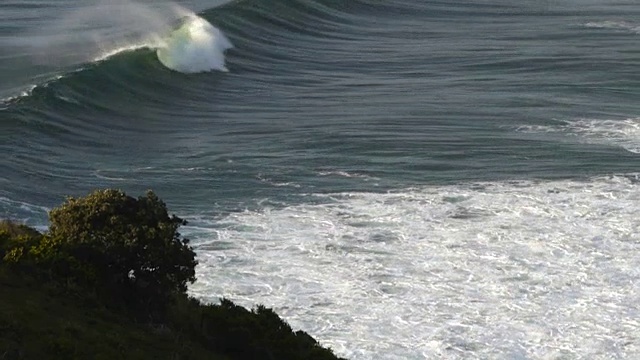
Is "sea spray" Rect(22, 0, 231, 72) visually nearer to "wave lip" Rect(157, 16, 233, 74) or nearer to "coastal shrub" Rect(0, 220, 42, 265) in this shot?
"wave lip" Rect(157, 16, 233, 74)

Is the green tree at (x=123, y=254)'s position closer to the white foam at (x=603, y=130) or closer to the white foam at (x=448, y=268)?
the white foam at (x=448, y=268)

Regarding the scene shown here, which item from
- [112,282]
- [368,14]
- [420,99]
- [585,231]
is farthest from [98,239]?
[368,14]

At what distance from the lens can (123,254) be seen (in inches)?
623

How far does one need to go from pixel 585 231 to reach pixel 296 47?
82.7 ft

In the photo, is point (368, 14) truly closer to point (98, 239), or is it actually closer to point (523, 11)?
point (523, 11)

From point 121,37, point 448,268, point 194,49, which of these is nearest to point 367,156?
point 448,268

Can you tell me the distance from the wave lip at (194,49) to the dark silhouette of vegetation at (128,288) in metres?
28.4

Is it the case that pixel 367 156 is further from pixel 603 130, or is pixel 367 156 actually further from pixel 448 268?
pixel 448 268

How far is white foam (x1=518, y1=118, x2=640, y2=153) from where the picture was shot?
113 feet

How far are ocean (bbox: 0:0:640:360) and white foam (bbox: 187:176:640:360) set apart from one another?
58 mm

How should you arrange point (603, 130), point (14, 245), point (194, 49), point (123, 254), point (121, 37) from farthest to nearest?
point (121, 37)
point (194, 49)
point (603, 130)
point (14, 245)
point (123, 254)

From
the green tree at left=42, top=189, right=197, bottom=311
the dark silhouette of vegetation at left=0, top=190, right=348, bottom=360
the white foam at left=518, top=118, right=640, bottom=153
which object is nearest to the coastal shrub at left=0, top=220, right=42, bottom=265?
the dark silhouette of vegetation at left=0, top=190, right=348, bottom=360

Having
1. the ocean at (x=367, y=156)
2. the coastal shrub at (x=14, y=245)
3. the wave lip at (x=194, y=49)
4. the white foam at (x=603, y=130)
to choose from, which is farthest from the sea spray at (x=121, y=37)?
the coastal shrub at (x=14, y=245)

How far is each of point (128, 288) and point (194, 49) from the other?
31227mm
